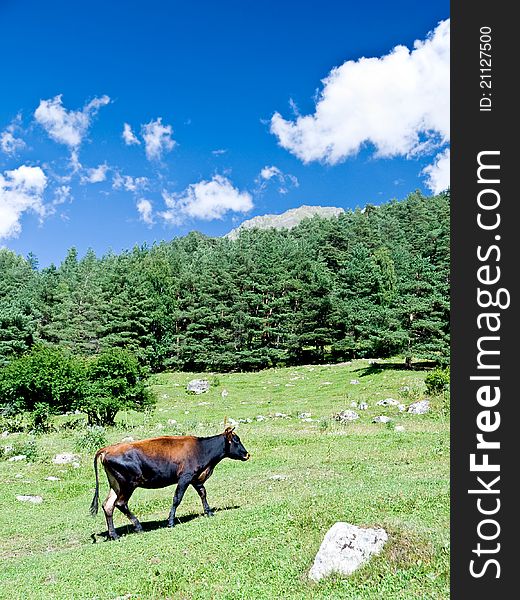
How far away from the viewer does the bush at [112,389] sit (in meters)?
32.4

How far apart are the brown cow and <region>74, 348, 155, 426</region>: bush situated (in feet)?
67.8

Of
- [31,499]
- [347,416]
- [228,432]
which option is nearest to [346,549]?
[228,432]

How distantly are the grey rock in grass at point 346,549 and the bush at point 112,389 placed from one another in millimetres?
26376

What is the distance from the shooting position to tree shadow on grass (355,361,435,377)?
2009 inches

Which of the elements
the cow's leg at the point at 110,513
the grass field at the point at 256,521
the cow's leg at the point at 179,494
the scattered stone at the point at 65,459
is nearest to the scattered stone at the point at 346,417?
the grass field at the point at 256,521

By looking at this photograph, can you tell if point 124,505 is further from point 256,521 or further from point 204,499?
point 256,521

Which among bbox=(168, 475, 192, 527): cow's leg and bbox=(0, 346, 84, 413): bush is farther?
bbox=(0, 346, 84, 413): bush

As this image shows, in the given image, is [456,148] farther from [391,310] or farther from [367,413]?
[391,310]

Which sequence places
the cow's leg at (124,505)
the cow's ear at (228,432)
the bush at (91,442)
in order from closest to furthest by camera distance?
the cow's leg at (124,505), the cow's ear at (228,432), the bush at (91,442)

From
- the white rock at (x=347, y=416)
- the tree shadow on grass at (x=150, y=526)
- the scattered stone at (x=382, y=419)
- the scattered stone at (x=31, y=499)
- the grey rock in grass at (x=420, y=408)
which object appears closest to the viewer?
the tree shadow on grass at (x=150, y=526)

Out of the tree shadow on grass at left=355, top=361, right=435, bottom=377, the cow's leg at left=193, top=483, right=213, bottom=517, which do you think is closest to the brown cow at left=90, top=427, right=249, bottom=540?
the cow's leg at left=193, top=483, right=213, bottom=517

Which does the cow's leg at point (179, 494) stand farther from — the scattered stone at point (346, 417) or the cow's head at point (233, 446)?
the scattered stone at point (346, 417)

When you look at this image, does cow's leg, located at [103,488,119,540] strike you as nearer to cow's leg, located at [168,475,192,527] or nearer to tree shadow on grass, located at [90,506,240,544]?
tree shadow on grass, located at [90,506,240,544]

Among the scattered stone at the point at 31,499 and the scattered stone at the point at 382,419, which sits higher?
the scattered stone at the point at 382,419
